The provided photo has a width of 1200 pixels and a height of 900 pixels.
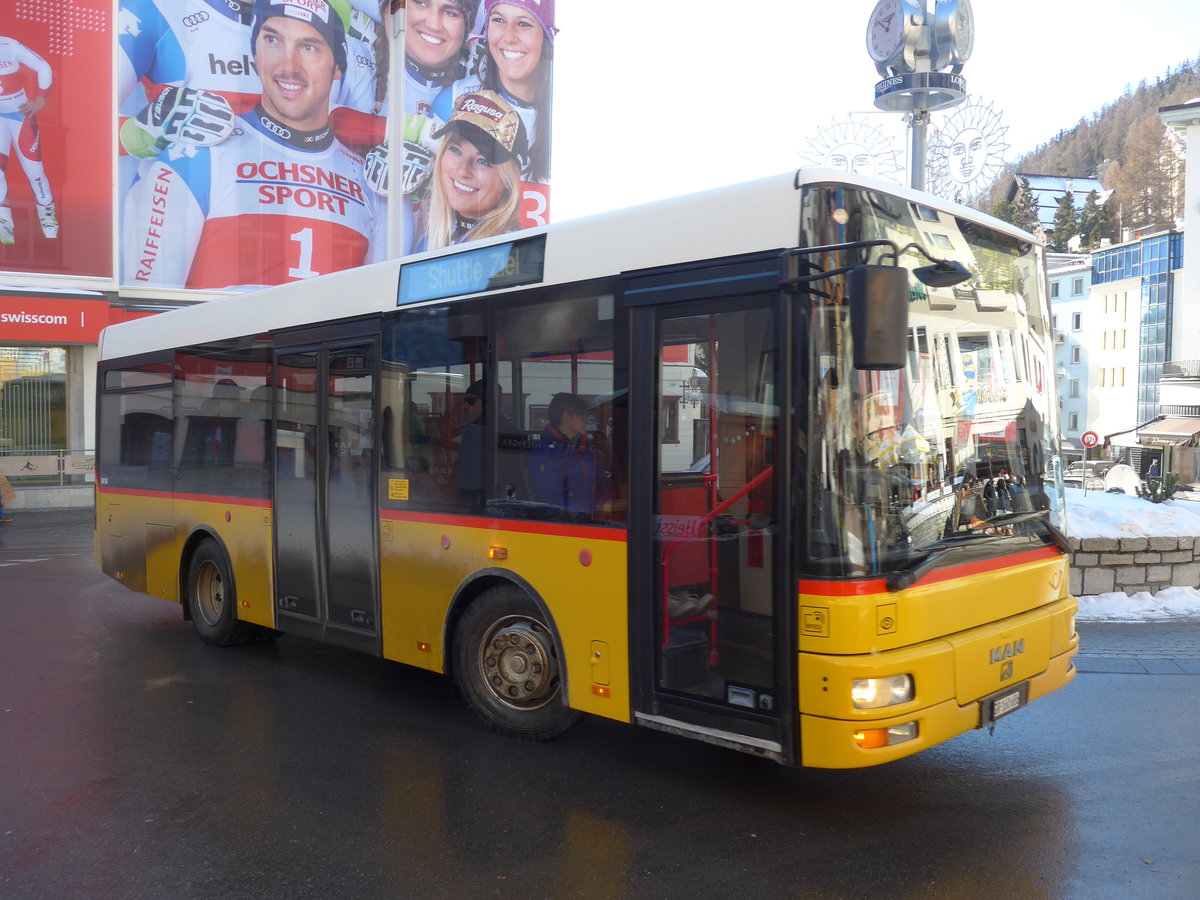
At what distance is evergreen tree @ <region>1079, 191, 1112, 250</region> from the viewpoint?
101 m

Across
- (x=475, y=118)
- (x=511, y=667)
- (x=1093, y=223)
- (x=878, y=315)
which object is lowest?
(x=511, y=667)

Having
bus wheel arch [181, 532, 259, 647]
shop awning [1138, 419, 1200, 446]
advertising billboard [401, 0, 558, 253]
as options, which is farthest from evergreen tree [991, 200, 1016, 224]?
bus wheel arch [181, 532, 259, 647]

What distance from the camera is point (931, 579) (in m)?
4.69

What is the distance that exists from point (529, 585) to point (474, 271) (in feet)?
6.45

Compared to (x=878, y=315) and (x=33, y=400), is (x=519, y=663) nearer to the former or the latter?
(x=878, y=315)

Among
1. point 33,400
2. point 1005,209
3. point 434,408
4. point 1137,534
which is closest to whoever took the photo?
point 434,408

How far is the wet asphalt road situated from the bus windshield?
4.23 feet

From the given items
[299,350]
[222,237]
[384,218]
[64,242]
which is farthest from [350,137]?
Answer: [299,350]

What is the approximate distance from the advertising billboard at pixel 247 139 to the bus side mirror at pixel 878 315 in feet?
88.8

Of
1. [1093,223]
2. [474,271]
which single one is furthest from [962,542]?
[1093,223]

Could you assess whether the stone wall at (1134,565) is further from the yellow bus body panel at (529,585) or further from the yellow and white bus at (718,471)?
the yellow bus body panel at (529,585)

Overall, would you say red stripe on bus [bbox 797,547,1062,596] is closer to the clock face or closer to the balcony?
the clock face

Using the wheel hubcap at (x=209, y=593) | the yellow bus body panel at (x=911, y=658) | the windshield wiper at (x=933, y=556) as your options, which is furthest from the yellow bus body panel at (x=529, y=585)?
the wheel hubcap at (x=209, y=593)

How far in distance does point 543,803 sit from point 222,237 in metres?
26.9
